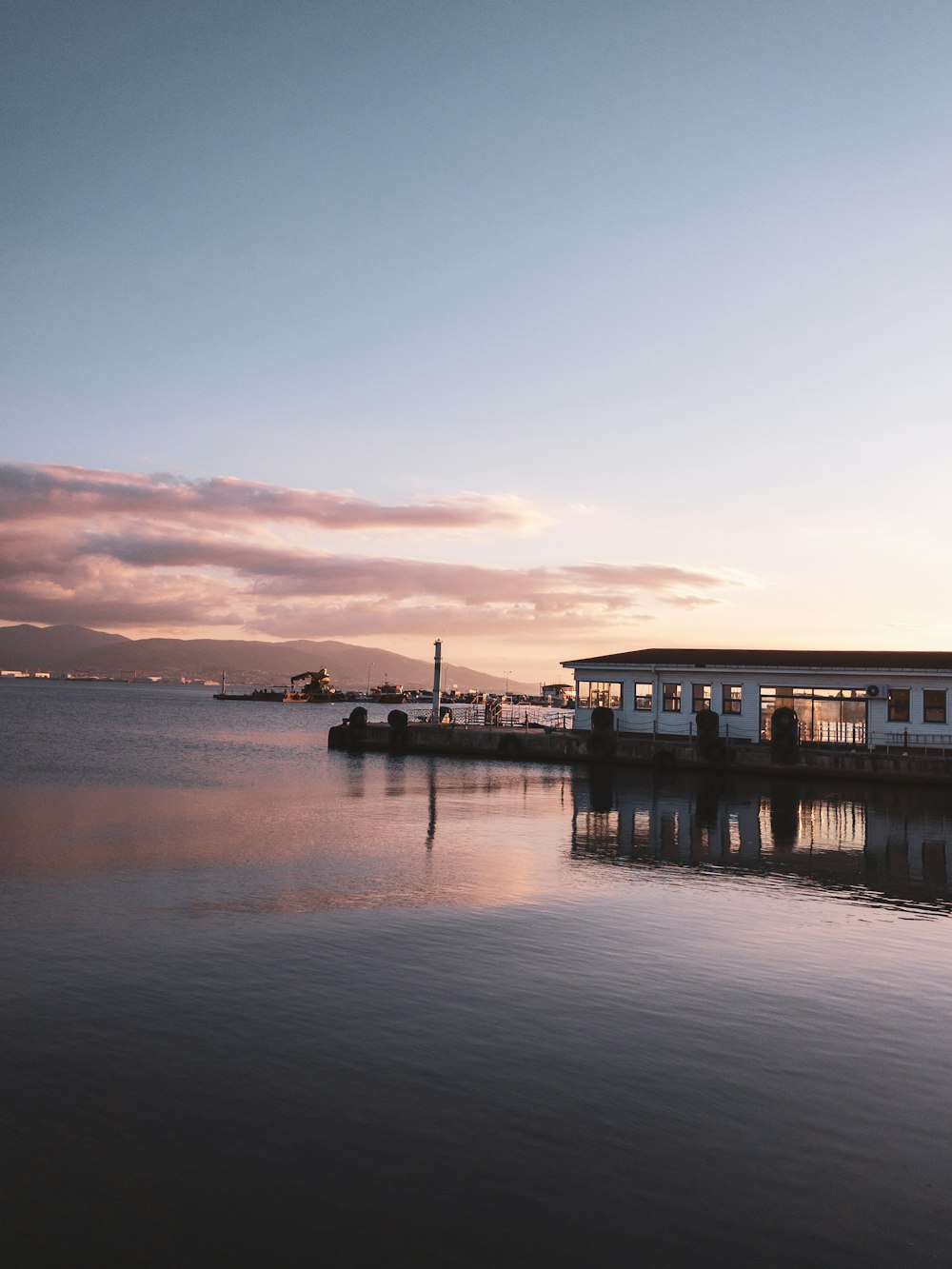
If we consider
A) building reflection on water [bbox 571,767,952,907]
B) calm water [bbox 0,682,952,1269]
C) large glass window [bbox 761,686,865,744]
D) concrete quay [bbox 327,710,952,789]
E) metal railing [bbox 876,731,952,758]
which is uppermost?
large glass window [bbox 761,686,865,744]

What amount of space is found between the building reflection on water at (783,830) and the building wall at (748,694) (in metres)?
5.86

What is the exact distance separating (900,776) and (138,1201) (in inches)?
1744

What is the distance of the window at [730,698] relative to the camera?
2104 inches

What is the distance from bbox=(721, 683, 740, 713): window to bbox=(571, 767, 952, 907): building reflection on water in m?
7.02

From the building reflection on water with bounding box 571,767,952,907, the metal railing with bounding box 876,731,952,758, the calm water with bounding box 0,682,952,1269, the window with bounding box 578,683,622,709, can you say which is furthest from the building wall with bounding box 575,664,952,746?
the calm water with bounding box 0,682,952,1269

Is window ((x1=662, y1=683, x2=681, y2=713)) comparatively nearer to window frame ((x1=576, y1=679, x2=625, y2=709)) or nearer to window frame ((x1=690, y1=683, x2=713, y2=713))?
window frame ((x1=690, y1=683, x2=713, y2=713))

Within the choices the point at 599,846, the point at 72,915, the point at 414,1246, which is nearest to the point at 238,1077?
the point at 414,1246

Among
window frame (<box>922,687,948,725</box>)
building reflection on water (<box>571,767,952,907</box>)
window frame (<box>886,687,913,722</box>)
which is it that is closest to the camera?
building reflection on water (<box>571,767,952,907</box>)

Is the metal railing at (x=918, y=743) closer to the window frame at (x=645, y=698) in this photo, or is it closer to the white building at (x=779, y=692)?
the white building at (x=779, y=692)

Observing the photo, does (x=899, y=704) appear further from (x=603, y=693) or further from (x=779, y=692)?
(x=603, y=693)

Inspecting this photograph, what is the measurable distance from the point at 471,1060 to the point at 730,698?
150 feet

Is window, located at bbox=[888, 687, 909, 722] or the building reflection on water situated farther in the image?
window, located at bbox=[888, 687, 909, 722]

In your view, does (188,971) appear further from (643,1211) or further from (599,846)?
(599,846)

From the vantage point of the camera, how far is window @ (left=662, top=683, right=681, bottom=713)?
5553cm
